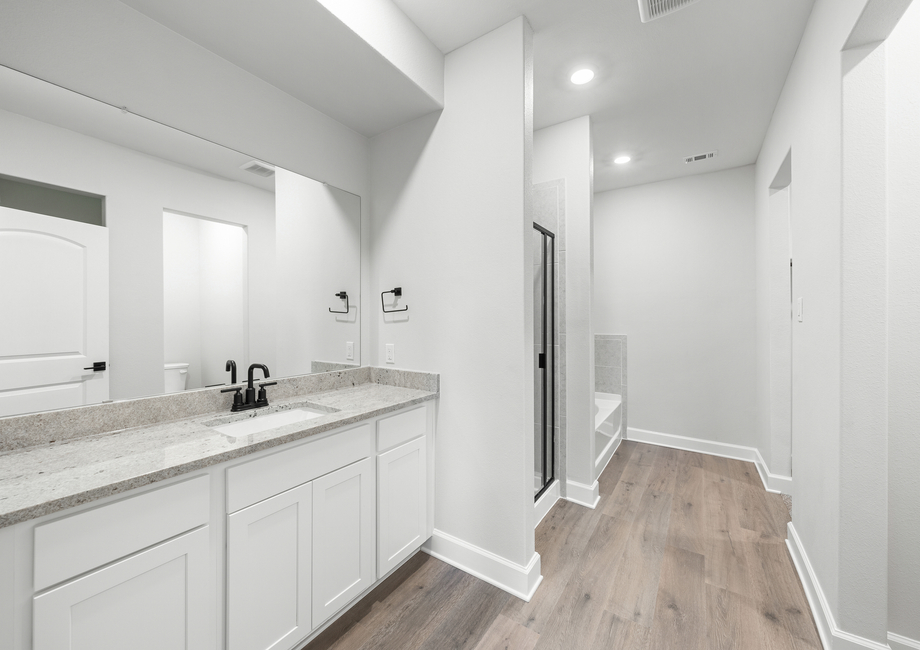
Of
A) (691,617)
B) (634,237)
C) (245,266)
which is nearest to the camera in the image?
(691,617)

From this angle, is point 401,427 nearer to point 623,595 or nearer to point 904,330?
point 623,595

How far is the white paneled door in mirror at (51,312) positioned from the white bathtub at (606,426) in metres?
2.85

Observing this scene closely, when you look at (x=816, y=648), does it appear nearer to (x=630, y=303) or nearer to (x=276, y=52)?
(x=630, y=303)

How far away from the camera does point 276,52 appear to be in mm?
1679

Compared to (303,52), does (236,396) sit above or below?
below

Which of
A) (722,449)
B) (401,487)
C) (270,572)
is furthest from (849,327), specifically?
(722,449)

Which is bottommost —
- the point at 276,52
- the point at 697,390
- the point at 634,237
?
the point at 697,390

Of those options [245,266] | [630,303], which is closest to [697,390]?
[630,303]

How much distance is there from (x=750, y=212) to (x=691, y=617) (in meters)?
3.37

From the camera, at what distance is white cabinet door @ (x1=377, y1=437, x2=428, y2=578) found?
175cm

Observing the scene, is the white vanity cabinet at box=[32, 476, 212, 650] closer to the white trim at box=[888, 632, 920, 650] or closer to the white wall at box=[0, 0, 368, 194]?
the white wall at box=[0, 0, 368, 194]

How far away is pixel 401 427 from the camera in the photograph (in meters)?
1.87

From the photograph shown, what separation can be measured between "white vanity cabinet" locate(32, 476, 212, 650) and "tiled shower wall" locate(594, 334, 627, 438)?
3.68 meters

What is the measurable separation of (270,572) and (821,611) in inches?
84.6
